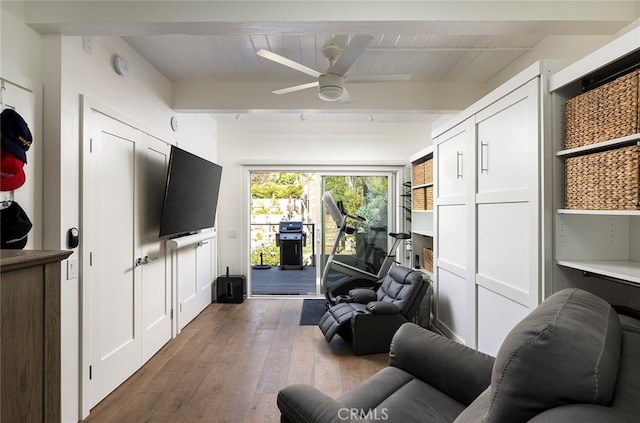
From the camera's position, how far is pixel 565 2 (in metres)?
1.72

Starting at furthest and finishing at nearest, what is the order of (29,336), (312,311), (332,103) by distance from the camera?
(312,311)
(332,103)
(29,336)

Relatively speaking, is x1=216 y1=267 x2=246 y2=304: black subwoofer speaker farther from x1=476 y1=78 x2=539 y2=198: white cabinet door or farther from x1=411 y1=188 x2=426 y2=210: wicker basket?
x1=476 y1=78 x2=539 y2=198: white cabinet door

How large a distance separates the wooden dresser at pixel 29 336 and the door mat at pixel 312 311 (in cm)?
290

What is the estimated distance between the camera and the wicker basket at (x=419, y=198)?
383cm

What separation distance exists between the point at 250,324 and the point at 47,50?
3.06 metres

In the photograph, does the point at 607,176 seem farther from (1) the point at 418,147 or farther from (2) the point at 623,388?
(1) the point at 418,147

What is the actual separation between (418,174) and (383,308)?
1.90 meters

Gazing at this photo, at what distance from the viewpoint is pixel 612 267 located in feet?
4.93

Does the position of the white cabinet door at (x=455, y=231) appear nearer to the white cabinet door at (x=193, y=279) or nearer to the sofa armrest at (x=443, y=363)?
the sofa armrest at (x=443, y=363)

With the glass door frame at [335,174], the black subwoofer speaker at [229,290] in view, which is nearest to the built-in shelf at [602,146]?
the glass door frame at [335,174]

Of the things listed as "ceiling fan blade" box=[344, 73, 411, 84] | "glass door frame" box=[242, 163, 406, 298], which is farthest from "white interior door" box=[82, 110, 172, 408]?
"ceiling fan blade" box=[344, 73, 411, 84]

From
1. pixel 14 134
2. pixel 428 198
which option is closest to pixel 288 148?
pixel 428 198

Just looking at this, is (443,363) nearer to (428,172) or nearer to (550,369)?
(550,369)

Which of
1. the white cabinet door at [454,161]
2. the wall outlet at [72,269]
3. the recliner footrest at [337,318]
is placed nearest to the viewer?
the wall outlet at [72,269]
